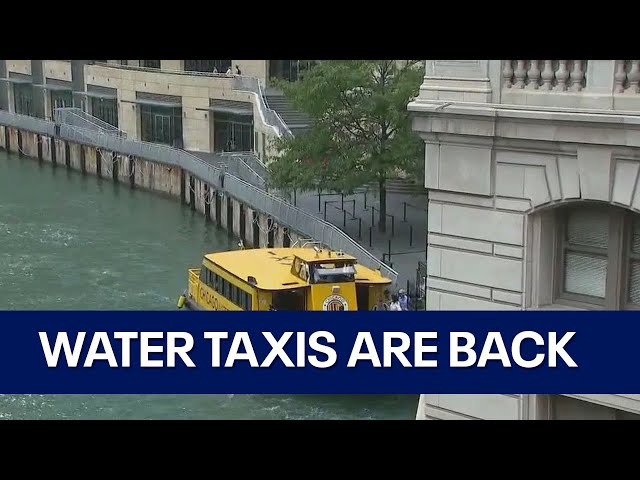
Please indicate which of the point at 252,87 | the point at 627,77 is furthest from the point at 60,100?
Answer: the point at 627,77

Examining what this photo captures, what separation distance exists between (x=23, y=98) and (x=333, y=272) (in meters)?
67.6

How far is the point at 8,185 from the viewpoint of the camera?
6906cm

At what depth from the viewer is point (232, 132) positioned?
70250 millimetres

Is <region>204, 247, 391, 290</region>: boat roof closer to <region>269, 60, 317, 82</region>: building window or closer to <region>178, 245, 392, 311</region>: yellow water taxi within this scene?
<region>178, 245, 392, 311</region>: yellow water taxi

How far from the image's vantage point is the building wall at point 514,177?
12508 mm

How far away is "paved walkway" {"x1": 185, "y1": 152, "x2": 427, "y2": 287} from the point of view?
38719mm

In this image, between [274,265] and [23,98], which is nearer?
[274,265]

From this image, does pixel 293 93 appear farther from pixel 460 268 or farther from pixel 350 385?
pixel 350 385

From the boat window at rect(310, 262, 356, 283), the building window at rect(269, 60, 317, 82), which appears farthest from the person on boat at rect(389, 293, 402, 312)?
the building window at rect(269, 60, 317, 82)

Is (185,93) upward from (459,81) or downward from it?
downward

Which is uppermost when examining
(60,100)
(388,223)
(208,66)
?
(208,66)

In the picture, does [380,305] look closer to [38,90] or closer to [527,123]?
[527,123]

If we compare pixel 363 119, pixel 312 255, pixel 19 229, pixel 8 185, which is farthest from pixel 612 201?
pixel 8 185

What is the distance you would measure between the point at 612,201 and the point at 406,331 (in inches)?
130
